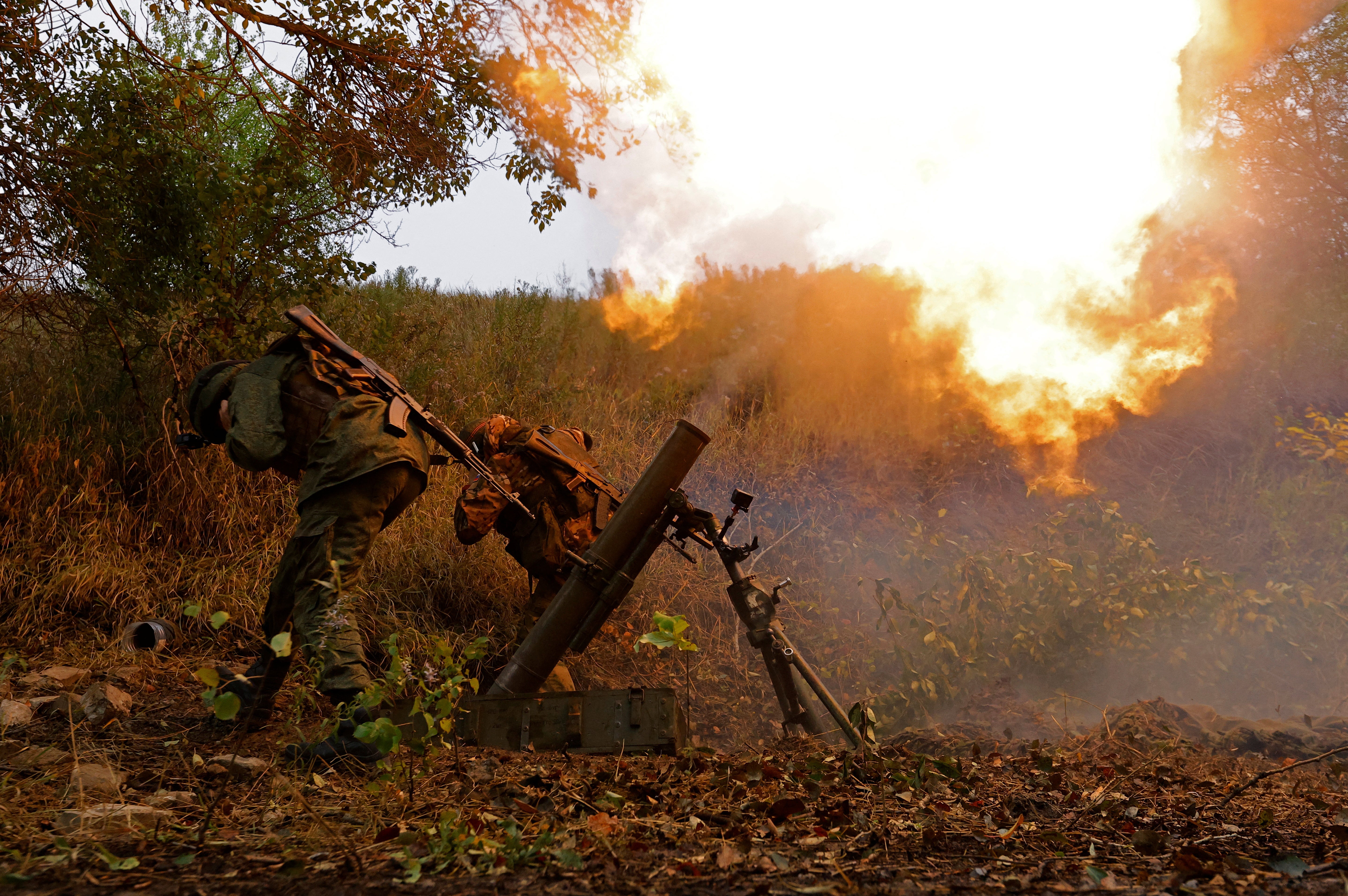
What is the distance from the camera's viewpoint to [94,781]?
289cm

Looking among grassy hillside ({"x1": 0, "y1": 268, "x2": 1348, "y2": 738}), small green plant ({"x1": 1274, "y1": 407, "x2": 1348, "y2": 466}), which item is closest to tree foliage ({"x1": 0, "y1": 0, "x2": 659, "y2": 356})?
grassy hillside ({"x1": 0, "y1": 268, "x2": 1348, "y2": 738})

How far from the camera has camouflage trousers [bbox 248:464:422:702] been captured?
3.33 m

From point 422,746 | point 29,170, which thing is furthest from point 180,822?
point 29,170

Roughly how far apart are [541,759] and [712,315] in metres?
8.05

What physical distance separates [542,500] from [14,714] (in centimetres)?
269

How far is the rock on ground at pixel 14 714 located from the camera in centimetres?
375

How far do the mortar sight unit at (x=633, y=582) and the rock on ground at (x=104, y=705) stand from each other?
189cm

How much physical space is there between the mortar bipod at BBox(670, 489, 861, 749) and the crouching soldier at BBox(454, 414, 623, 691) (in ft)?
2.64

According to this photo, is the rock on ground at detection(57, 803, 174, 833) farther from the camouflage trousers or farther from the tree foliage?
the tree foliage

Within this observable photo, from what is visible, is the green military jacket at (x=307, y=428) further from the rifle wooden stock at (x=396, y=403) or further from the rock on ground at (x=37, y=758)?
the rock on ground at (x=37, y=758)

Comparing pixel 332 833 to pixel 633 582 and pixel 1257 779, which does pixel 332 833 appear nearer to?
pixel 633 582

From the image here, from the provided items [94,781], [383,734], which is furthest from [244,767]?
[383,734]

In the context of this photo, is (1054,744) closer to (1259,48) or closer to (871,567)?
(871,567)

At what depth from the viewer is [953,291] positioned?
862 cm
